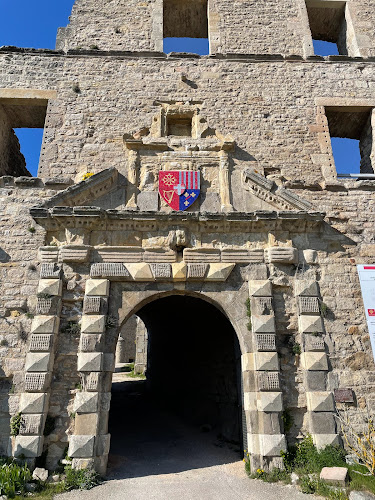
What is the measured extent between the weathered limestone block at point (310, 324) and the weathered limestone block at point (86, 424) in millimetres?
3301

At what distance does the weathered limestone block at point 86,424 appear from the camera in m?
4.91

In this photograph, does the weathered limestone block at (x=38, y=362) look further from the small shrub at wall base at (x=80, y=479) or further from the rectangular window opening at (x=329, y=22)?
the rectangular window opening at (x=329, y=22)

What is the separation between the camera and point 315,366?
17.7 ft

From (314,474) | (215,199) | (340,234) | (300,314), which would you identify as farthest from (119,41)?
(314,474)

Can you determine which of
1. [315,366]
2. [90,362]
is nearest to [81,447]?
[90,362]

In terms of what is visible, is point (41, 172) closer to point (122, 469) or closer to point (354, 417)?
point (122, 469)

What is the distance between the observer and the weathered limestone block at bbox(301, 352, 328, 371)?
5.41m

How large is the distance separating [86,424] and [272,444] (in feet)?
8.43

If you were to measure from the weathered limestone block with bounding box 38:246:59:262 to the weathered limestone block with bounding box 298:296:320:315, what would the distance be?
398cm

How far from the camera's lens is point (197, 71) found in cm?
769

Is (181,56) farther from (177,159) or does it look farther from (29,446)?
(29,446)

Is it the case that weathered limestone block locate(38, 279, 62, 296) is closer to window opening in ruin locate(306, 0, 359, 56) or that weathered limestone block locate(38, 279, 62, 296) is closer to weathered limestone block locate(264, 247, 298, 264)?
weathered limestone block locate(264, 247, 298, 264)

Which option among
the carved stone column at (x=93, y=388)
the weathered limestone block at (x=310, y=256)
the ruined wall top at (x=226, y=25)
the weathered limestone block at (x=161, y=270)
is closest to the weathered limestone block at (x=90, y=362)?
the carved stone column at (x=93, y=388)

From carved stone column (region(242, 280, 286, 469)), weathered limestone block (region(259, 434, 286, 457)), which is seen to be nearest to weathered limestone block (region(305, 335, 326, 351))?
carved stone column (region(242, 280, 286, 469))
